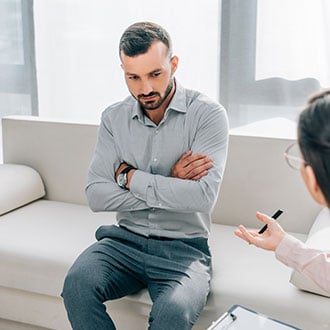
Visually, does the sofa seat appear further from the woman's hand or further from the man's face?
the man's face

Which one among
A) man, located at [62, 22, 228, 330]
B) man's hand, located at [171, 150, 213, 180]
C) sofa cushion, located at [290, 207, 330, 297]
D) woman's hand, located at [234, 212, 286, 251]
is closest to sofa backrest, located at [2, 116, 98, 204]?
man, located at [62, 22, 228, 330]

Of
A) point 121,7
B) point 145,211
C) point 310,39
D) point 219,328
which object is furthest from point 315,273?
point 121,7

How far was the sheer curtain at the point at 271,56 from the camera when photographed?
A: 104 inches

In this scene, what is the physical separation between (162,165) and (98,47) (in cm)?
128

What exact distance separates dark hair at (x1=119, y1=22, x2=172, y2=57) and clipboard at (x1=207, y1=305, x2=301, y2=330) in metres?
0.94

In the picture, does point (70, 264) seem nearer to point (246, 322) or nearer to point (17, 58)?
point (246, 322)

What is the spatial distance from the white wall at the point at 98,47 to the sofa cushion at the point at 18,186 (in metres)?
0.54

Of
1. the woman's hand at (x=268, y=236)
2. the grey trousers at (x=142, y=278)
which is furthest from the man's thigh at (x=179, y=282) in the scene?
the woman's hand at (x=268, y=236)

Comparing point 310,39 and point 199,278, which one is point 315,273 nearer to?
point 199,278

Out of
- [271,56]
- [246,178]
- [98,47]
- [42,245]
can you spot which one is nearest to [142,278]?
[42,245]

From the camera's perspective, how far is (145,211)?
2090 millimetres

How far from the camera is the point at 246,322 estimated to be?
4.83ft

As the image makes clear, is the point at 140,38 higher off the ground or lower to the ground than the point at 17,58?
higher

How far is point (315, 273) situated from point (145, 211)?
2.62 ft
